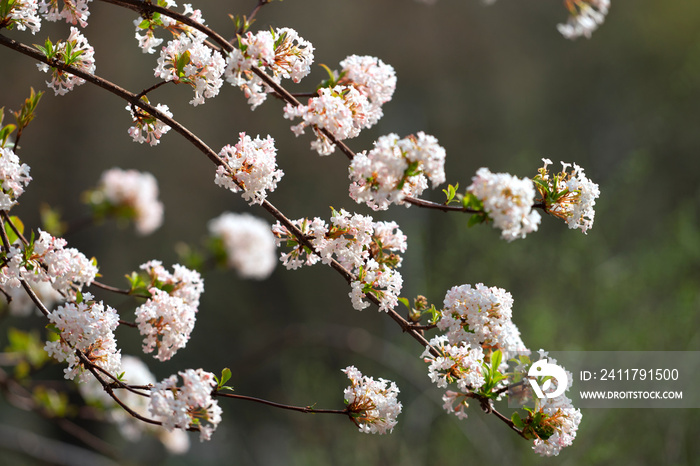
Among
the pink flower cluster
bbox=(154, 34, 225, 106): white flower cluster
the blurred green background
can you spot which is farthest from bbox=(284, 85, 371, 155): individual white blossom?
the blurred green background

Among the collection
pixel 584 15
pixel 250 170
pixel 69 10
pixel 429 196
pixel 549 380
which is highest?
pixel 429 196

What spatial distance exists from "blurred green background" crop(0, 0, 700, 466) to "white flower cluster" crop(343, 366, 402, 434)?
1745mm

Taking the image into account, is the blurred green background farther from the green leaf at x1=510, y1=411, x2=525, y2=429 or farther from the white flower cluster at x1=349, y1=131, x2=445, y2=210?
the white flower cluster at x1=349, y1=131, x2=445, y2=210

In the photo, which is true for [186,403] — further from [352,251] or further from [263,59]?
[263,59]

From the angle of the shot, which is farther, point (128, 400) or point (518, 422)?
point (128, 400)

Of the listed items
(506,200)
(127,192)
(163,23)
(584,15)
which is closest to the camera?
(506,200)

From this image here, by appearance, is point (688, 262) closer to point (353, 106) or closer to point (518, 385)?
point (518, 385)

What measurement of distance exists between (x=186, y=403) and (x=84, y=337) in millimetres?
143

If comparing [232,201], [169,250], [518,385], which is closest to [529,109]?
[232,201]

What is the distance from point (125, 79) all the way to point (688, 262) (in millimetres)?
2931

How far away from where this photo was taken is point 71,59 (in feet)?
2.04

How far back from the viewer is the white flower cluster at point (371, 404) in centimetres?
62

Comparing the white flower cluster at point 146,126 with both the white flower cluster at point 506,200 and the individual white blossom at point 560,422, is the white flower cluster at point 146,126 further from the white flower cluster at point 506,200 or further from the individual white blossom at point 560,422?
the individual white blossom at point 560,422

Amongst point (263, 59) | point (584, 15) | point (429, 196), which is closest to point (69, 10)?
point (263, 59)
